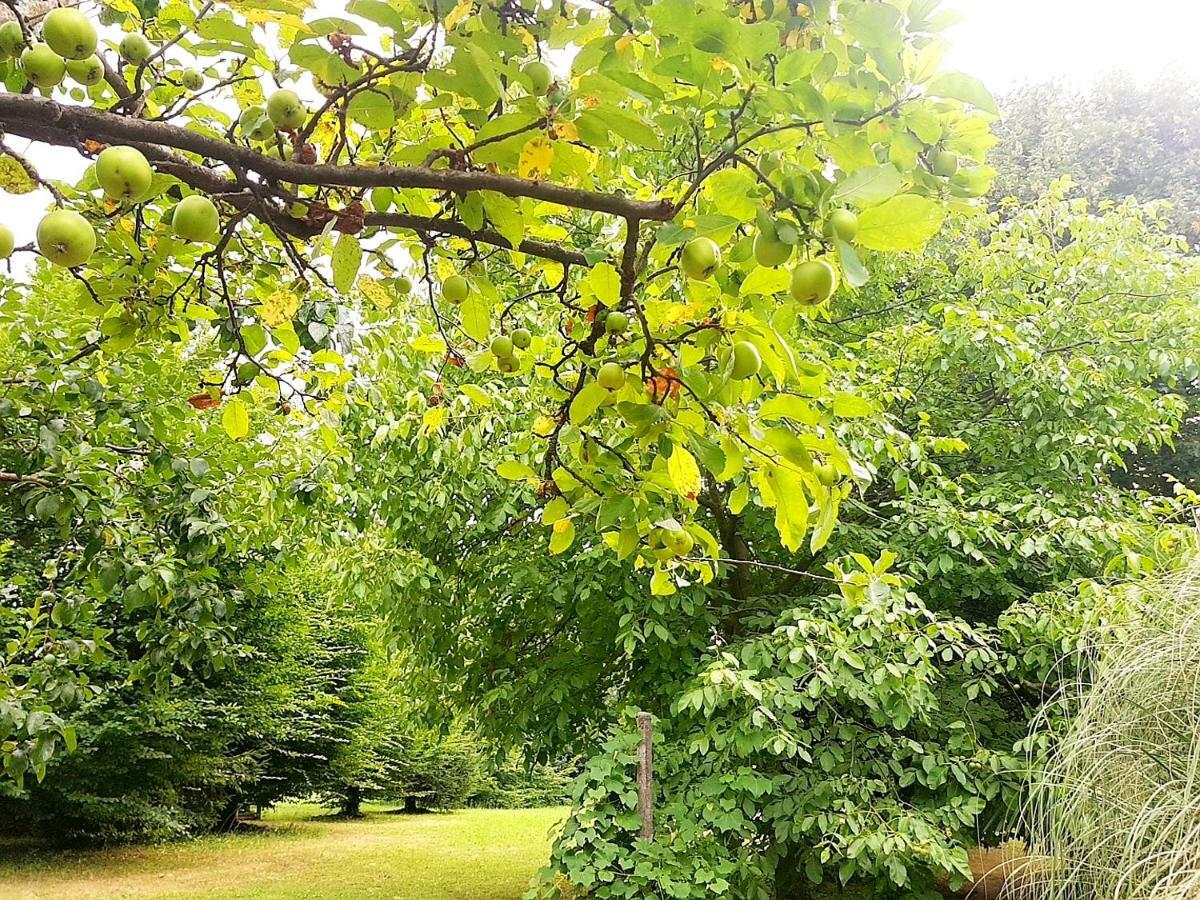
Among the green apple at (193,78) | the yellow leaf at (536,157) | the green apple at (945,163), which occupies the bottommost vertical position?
the green apple at (945,163)

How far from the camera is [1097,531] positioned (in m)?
4.30

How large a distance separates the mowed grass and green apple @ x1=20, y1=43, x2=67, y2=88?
5657mm

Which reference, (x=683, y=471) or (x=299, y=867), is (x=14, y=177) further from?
(x=299, y=867)

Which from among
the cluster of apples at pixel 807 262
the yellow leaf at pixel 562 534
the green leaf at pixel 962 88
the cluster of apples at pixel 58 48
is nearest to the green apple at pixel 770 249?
the cluster of apples at pixel 807 262

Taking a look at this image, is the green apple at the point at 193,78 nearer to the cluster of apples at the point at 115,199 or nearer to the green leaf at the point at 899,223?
the cluster of apples at the point at 115,199

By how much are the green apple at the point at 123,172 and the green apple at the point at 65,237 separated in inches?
2.6

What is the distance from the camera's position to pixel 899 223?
0.88 metres

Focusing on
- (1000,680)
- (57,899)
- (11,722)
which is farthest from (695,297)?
(57,899)

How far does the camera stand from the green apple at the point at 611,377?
1247 mm

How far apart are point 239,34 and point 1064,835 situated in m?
3.29

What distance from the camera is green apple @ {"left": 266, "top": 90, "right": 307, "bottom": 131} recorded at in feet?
3.46

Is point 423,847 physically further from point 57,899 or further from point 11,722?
point 11,722

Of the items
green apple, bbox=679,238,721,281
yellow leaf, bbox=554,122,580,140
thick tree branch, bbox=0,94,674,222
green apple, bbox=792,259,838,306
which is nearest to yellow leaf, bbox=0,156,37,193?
thick tree branch, bbox=0,94,674,222

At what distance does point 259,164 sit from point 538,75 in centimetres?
35
